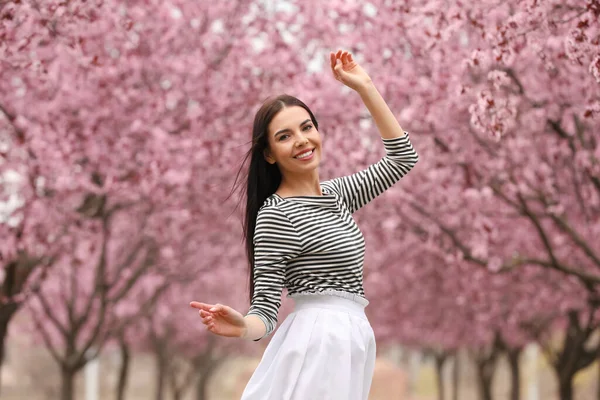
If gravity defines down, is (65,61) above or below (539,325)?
above

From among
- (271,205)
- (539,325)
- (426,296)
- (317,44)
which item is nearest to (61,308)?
(426,296)

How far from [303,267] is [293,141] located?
0.54 metres

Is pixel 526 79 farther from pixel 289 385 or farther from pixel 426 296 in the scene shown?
pixel 426 296

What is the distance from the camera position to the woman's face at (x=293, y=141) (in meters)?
3.95

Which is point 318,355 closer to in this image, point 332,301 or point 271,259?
point 332,301

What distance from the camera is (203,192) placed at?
13.1 meters

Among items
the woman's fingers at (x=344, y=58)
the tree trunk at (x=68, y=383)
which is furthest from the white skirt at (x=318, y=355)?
the tree trunk at (x=68, y=383)

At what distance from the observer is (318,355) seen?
3.71m

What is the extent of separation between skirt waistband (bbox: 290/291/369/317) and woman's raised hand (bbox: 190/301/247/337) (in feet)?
1.29

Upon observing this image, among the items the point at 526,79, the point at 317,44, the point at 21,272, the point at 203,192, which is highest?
the point at 317,44

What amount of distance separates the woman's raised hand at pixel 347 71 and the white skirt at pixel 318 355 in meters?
0.91

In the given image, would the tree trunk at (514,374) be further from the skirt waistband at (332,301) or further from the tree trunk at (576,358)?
the skirt waistband at (332,301)

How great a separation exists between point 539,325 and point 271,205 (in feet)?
62.6

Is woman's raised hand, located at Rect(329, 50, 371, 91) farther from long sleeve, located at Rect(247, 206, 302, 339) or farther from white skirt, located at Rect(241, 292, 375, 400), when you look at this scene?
white skirt, located at Rect(241, 292, 375, 400)
